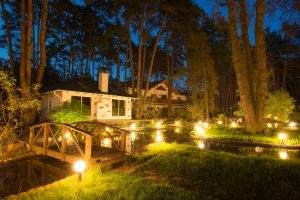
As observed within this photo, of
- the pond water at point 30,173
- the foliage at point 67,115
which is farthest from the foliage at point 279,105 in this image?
the pond water at point 30,173

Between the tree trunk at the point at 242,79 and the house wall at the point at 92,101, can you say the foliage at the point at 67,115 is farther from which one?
the tree trunk at the point at 242,79

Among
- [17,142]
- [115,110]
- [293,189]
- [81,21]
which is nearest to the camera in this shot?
[293,189]

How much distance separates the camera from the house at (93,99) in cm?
1672

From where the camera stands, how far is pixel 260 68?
41.2ft

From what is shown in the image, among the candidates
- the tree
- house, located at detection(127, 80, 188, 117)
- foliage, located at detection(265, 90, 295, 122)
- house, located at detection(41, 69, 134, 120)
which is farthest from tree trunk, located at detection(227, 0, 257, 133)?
house, located at detection(127, 80, 188, 117)

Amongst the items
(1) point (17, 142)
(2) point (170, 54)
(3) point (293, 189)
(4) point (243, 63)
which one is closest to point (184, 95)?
(2) point (170, 54)

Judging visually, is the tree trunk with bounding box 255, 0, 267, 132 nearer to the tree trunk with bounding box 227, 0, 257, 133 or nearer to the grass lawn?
the tree trunk with bounding box 227, 0, 257, 133

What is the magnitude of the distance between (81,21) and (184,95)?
2405 cm

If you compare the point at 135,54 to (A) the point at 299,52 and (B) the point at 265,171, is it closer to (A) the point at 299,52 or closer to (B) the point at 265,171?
(A) the point at 299,52

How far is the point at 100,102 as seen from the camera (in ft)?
62.0

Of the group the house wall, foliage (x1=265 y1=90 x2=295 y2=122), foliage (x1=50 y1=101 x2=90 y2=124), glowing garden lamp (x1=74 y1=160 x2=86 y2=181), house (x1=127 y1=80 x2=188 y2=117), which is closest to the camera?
glowing garden lamp (x1=74 y1=160 x2=86 y2=181)

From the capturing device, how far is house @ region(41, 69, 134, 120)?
16719mm

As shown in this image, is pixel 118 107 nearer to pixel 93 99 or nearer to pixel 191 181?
pixel 93 99

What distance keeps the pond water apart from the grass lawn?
1527 mm
